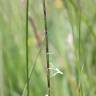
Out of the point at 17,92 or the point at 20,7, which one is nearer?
the point at 17,92

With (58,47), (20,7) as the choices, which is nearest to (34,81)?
(58,47)

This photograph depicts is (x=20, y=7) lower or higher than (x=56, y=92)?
higher

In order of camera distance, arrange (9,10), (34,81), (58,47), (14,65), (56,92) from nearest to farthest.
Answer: (56,92) → (34,81) → (14,65) → (58,47) → (9,10)

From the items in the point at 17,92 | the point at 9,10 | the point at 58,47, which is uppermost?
the point at 9,10

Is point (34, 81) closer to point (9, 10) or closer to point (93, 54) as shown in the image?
point (93, 54)

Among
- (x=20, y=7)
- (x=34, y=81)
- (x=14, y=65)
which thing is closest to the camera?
(x=34, y=81)

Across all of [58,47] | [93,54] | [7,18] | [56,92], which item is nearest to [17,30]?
[7,18]
